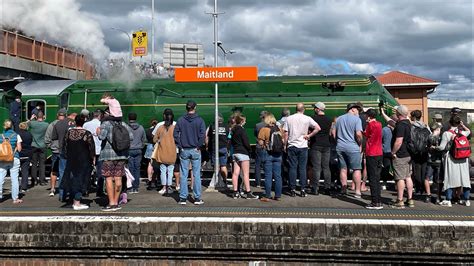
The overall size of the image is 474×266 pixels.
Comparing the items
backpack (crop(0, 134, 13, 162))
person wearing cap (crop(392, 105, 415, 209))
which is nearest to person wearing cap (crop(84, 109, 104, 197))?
backpack (crop(0, 134, 13, 162))

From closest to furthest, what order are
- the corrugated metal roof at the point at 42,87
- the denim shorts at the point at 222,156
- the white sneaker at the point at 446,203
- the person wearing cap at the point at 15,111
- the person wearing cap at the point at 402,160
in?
the person wearing cap at the point at 402,160
the white sneaker at the point at 446,203
the denim shorts at the point at 222,156
the person wearing cap at the point at 15,111
the corrugated metal roof at the point at 42,87

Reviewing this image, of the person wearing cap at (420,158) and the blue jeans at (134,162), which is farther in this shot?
the blue jeans at (134,162)

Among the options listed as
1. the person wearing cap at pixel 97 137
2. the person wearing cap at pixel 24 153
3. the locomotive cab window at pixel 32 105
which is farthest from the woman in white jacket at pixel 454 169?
the locomotive cab window at pixel 32 105

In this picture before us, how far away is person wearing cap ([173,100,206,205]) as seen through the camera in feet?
27.4

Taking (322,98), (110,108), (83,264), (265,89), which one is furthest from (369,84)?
(83,264)

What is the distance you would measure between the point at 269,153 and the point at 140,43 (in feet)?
83.1

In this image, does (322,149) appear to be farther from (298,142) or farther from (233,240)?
(233,240)

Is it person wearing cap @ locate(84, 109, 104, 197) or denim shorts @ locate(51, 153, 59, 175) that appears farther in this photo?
denim shorts @ locate(51, 153, 59, 175)

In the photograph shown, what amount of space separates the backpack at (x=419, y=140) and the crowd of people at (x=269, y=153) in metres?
0.02

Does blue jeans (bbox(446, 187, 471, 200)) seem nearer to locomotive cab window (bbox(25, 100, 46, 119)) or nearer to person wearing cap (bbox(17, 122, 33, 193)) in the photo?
person wearing cap (bbox(17, 122, 33, 193))

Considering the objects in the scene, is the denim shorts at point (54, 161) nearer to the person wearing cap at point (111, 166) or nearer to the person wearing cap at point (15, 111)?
the person wearing cap at point (111, 166)

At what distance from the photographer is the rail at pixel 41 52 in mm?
20609

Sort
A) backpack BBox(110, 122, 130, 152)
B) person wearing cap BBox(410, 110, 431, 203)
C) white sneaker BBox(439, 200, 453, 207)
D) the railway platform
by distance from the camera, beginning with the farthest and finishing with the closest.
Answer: person wearing cap BBox(410, 110, 431, 203), white sneaker BBox(439, 200, 453, 207), backpack BBox(110, 122, 130, 152), the railway platform

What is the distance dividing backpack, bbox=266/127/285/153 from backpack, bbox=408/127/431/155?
251 cm
